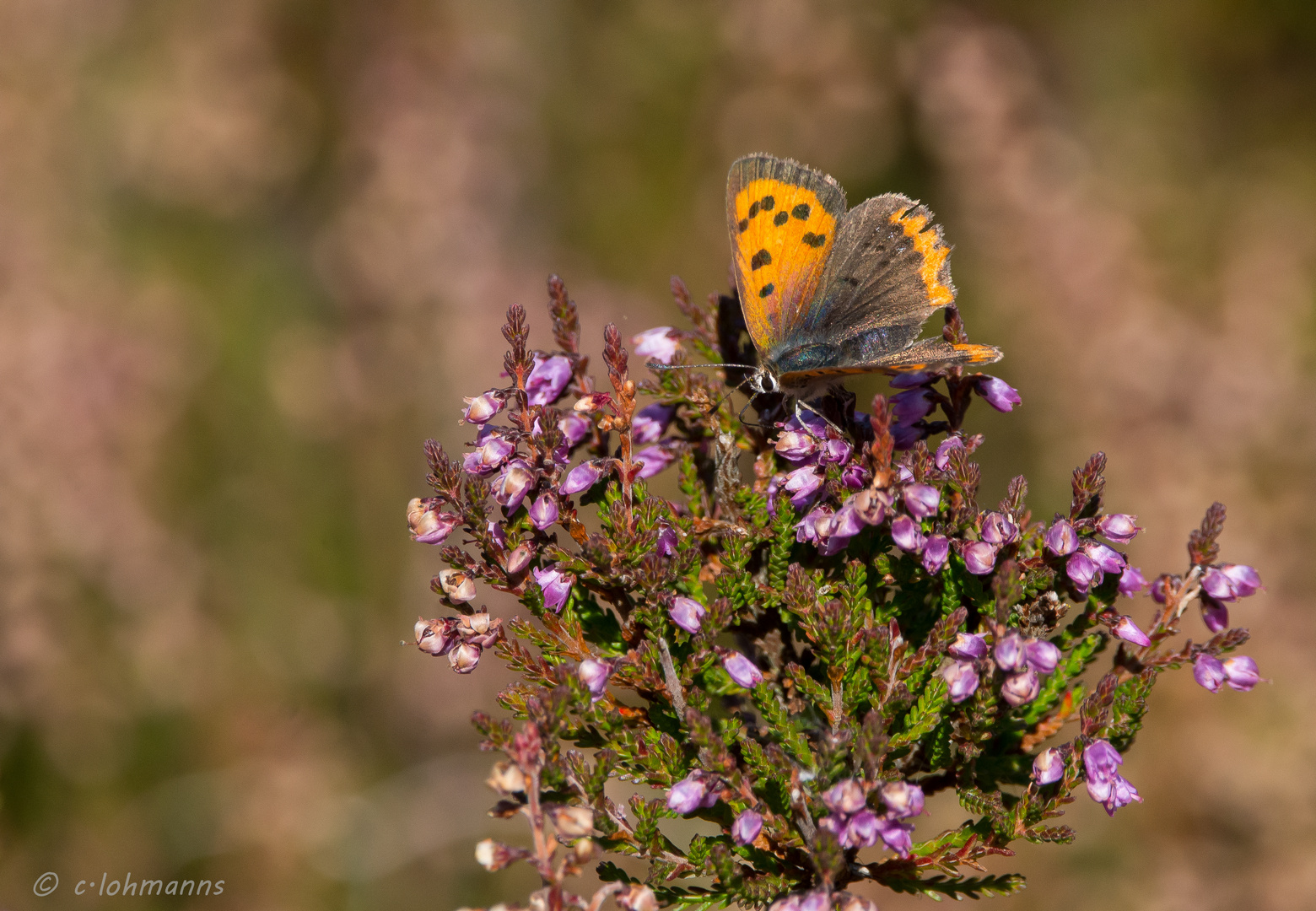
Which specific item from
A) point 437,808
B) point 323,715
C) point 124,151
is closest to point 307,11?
point 124,151

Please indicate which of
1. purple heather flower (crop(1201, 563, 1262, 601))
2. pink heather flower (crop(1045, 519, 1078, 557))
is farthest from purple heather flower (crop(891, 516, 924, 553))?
purple heather flower (crop(1201, 563, 1262, 601))

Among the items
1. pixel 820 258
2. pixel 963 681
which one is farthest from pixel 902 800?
pixel 820 258

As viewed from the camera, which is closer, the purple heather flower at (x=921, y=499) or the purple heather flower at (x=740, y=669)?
the purple heather flower at (x=921, y=499)

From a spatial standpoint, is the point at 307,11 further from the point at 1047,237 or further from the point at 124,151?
the point at 1047,237

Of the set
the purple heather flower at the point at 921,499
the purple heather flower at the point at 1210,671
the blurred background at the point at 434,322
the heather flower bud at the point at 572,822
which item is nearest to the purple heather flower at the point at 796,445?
the purple heather flower at the point at 921,499

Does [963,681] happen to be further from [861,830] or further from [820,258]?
[820,258]

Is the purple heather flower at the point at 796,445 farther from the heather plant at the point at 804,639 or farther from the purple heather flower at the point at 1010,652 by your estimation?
the purple heather flower at the point at 1010,652

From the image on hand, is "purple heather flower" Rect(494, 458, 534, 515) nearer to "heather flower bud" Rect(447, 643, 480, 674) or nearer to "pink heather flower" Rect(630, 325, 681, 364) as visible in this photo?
"heather flower bud" Rect(447, 643, 480, 674)
